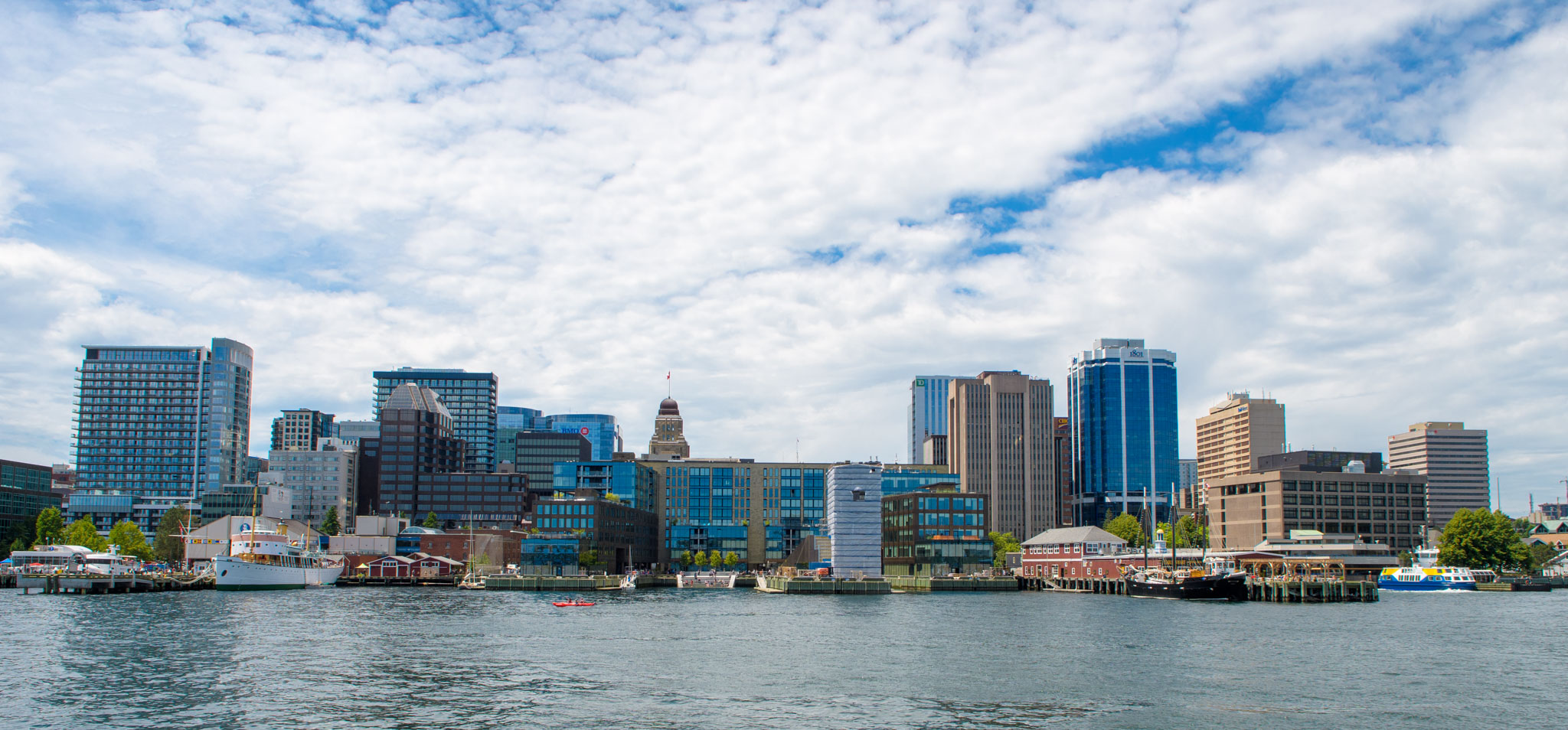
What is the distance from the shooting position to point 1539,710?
56.6 metres

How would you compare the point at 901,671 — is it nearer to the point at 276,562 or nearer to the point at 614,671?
the point at 614,671

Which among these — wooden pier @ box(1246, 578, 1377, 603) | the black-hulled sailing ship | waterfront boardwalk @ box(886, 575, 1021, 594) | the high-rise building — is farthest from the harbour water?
waterfront boardwalk @ box(886, 575, 1021, 594)

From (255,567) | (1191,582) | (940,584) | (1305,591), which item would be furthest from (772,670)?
(255,567)

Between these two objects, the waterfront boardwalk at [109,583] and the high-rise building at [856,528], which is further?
the high-rise building at [856,528]

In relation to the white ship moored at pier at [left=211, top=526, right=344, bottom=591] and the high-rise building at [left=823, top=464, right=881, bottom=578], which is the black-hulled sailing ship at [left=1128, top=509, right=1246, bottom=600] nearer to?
the high-rise building at [left=823, top=464, right=881, bottom=578]

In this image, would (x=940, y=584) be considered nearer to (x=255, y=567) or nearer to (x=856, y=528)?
(x=856, y=528)

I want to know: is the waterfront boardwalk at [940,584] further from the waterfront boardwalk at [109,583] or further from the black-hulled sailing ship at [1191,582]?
the waterfront boardwalk at [109,583]

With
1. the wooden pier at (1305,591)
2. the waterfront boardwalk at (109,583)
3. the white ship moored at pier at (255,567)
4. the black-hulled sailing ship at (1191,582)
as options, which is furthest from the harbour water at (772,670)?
the white ship moored at pier at (255,567)

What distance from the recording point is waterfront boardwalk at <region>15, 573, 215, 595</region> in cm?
16512

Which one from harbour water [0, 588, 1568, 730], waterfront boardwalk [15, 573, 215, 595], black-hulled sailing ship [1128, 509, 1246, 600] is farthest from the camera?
waterfront boardwalk [15, 573, 215, 595]

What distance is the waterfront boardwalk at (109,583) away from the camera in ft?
542

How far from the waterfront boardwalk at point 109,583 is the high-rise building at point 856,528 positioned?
104 meters

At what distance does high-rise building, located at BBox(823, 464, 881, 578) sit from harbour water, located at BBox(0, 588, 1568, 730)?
62.2 m

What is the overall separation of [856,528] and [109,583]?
370ft
